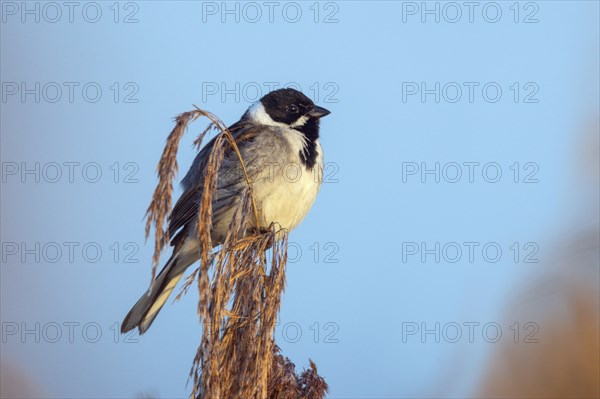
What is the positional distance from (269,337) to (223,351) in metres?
0.13

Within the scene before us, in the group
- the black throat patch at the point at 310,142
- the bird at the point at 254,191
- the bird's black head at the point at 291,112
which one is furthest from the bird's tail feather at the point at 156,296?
the bird's black head at the point at 291,112

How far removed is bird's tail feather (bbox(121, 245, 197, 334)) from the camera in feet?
13.3

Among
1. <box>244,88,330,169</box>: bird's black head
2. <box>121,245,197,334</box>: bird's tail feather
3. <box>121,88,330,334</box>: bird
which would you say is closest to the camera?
<box>121,245,197,334</box>: bird's tail feather

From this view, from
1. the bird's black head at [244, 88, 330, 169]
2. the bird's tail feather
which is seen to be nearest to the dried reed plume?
the bird's tail feather

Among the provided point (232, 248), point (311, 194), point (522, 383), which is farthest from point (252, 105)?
point (232, 248)

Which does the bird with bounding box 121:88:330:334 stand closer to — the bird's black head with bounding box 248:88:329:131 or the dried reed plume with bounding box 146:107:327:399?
the bird's black head with bounding box 248:88:329:131

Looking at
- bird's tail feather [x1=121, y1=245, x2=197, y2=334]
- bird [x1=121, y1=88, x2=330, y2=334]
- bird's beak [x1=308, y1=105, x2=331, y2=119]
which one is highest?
bird's beak [x1=308, y1=105, x2=331, y2=119]

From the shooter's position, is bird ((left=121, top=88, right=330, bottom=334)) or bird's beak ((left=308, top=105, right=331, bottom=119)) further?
bird's beak ((left=308, top=105, right=331, bottom=119))

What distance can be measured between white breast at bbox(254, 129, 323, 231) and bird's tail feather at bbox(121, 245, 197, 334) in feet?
1.40

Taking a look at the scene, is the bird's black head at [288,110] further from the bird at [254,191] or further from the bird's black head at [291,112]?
the bird at [254,191]

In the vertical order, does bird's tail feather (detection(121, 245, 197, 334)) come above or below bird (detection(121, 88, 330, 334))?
below

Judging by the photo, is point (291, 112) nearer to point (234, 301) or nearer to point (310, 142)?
point (310, 142)

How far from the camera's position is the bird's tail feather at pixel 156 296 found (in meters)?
4.06

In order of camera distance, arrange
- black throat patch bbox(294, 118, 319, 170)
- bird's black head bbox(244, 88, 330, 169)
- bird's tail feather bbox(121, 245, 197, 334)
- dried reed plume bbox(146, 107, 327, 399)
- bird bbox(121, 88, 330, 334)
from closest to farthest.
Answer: dried reed plume bbox(146, 107, 327, 399) < bird's tail feather bbox(121, 245, 197, 334) < bird bbox(121, 88, 330, 334) < black throat patch bbox(294, 118, 319, 170) < bird's black head bbox(244, 88, 330, 169)
